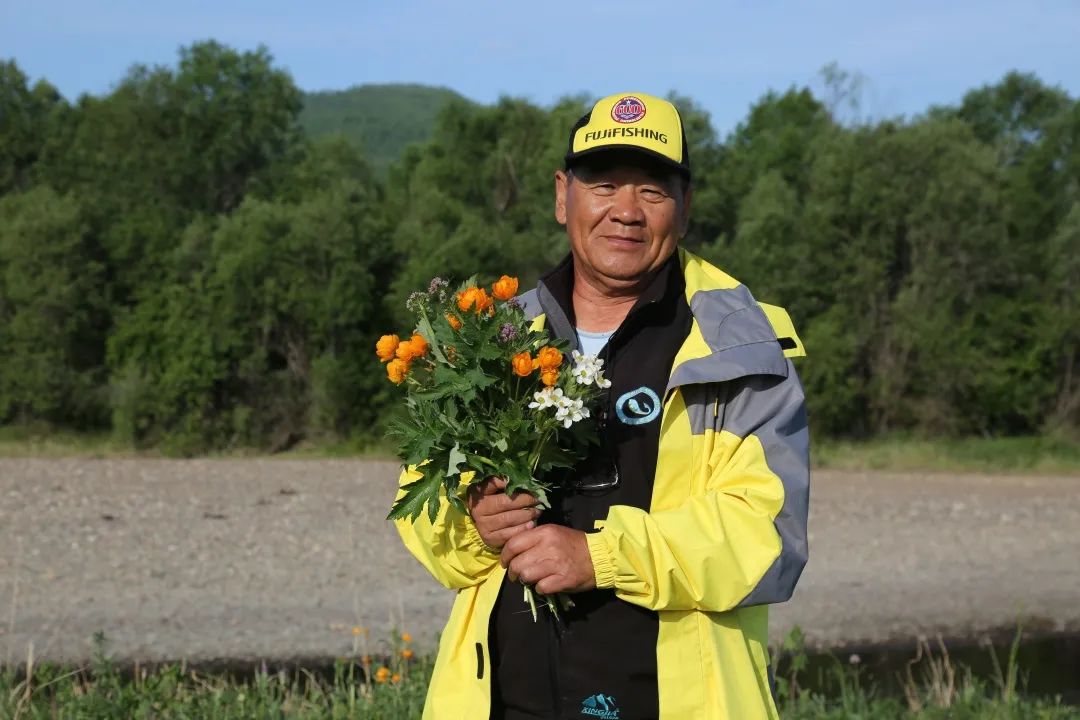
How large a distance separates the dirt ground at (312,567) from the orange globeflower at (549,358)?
28.4ft

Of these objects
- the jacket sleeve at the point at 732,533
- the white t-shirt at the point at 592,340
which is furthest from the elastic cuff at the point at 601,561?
the white t-shirt at the point at 592,340

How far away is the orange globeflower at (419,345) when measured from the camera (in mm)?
2938

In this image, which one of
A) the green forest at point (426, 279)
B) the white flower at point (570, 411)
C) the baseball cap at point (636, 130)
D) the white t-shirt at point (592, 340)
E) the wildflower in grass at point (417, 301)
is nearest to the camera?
the white flower at point (570, 411)

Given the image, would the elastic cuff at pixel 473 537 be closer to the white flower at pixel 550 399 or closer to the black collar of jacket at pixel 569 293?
the white flower at pixel 550 399

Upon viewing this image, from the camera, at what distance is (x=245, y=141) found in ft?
117

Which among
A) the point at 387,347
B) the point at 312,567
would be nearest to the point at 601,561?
the point at 387,347

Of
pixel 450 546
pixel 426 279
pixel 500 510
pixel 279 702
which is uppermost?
pixel 426 279

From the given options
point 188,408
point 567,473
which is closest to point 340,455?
point 188,408

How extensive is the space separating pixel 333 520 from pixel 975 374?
1821 centimetres

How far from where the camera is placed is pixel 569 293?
3.40m

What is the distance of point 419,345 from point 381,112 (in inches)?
7086

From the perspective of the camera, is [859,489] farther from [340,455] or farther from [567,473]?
[567,473]

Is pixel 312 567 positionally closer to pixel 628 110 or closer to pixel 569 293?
pixel 569 293

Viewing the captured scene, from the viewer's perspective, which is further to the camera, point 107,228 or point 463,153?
point 463,153
